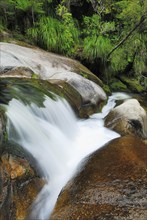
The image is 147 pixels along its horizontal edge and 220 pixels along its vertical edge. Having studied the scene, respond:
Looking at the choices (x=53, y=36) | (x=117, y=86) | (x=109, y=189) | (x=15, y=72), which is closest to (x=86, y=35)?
(x=53, y=36)

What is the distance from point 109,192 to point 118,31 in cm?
1024

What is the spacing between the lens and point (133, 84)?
11.2 meters

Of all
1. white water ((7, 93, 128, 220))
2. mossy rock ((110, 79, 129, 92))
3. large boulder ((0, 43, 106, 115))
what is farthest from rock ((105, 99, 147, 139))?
mossy rock ((110, 79, 129, 92))

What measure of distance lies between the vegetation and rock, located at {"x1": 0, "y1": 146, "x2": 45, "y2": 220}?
25.1 ft

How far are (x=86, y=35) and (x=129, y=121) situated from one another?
730cm

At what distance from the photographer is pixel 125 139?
4668 mm

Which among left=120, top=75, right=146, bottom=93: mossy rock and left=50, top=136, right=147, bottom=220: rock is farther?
left=120, top=75, right=146, bottom=93: mossy rock

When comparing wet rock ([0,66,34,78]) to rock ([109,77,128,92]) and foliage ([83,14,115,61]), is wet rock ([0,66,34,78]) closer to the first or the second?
foliage ([83,14,115,61])

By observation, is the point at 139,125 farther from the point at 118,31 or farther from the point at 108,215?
the point at 118,31

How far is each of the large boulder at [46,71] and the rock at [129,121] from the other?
3.87ft

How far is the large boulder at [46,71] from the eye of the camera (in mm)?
6988

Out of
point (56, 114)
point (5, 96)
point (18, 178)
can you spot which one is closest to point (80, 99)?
point (56, 114)

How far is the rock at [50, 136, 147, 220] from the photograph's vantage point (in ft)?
→ 9.56

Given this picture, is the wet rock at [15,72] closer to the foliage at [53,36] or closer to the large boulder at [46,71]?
the large boulder at [46,71]
